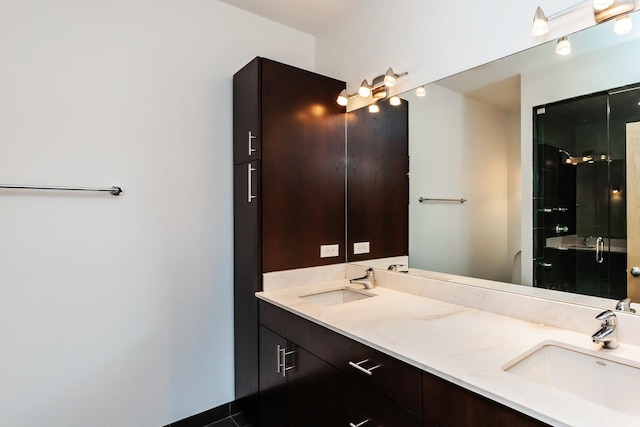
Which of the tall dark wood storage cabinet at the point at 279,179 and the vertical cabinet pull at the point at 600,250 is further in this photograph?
the tall dark wood storage cabinet at the point at 279,179

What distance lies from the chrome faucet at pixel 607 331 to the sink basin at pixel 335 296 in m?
0.99

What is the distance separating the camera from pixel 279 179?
1909 millimetres

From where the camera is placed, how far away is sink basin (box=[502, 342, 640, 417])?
3.19 feet

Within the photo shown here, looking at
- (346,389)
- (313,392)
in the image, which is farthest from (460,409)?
(313,392)

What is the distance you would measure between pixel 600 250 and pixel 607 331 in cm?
32

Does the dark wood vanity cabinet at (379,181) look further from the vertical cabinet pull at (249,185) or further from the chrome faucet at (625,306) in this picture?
the chrome faucet at (625,306)

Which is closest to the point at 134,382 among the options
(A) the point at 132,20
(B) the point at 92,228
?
(B) the point at 92,228

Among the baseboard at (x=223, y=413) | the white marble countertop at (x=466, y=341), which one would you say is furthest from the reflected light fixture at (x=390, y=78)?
the baseboard at (x=223, y=413)

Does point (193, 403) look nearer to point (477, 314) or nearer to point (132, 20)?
point (477, 314)

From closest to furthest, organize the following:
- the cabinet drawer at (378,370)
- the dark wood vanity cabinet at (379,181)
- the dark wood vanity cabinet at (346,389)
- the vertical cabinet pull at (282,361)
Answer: the dark wood vanity cabinet at (346,389), the cabinet drawer at (378,370), the vertical cabinet pull at (282,361), the dark wood vanity cabinet at (379,181)

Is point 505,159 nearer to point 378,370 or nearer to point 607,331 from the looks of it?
point 607,331

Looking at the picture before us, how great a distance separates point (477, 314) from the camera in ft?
4.70

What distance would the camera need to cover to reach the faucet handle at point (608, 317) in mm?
1088

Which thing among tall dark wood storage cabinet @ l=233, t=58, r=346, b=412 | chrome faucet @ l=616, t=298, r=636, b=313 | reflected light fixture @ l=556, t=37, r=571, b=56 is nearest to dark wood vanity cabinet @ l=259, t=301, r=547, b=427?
tall dark wood storage cabinet @ l=233, t=58, r=346, b=412
